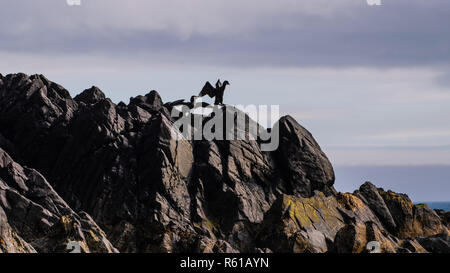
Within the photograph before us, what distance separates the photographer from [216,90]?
108 metres

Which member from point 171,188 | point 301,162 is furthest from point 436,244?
point 171,188

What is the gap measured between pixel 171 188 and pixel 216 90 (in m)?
18.5

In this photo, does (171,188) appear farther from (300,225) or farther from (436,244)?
(436,244)

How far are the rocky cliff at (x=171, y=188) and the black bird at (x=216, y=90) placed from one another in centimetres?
681

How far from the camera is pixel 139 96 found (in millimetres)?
118438

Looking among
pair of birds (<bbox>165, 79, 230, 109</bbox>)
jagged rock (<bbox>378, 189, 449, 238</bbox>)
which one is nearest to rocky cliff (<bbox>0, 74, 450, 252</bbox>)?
jagged rock (<bbox>378, 189, 449, 238</bbox>)

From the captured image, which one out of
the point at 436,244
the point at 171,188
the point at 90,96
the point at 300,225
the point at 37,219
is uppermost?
the point at 90,96

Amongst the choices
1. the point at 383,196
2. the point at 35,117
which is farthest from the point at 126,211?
the point at 383,196

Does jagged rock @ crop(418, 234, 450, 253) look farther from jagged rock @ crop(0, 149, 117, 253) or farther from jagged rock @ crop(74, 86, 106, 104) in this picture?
jagged rock @ crop(74, 86, 106, 104)

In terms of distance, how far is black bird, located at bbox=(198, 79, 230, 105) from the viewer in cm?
10788

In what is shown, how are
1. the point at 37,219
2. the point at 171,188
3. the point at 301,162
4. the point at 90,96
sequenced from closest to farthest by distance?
1. the point at 37,219
2. the point at 171,188
3. the point at 301,162
4. the point at 90,96
